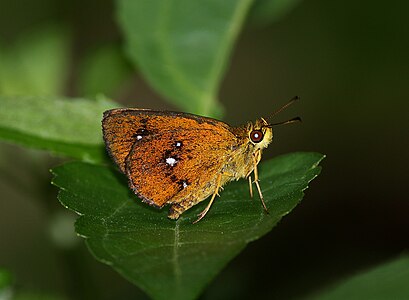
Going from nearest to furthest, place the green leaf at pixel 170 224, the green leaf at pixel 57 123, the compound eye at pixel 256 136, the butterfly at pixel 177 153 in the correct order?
the green leaf at pixel 170 224 < the butterfly at pixel 177 153 < the green leaf at pixel 57 123 < the compound eye at pixel 256 136

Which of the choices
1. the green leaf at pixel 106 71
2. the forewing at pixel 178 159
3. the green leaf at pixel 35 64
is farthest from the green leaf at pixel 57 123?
Result: the green leaf at pixel 35 64

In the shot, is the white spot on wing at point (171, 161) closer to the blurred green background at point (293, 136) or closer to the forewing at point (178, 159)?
the forewing at point (178, 159)

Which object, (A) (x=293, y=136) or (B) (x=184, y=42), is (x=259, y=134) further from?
(A) (x=293, y=136)

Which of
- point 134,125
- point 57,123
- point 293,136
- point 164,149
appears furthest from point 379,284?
point 293,136

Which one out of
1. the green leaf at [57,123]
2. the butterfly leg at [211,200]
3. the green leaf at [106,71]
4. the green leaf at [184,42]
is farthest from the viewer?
the green leaf at [106,71]

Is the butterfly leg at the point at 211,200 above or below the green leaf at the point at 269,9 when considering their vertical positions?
below

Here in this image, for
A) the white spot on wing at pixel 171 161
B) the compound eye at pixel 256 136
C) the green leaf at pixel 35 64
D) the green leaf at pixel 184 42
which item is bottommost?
the white spot on wing at pixel 171 161

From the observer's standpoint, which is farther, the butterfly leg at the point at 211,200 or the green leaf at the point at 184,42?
the green leaf at the point at 184,42
